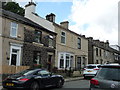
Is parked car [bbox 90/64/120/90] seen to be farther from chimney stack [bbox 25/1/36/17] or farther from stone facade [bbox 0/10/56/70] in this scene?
chimney stack [bbox 25/1/36/17]

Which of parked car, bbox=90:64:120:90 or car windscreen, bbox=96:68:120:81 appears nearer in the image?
parked car, bbox=90:64:120:90

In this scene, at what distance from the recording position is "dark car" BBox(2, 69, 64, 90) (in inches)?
343

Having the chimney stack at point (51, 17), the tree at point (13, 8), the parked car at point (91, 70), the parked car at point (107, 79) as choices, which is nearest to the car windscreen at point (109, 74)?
the parked car at point (107, 79)

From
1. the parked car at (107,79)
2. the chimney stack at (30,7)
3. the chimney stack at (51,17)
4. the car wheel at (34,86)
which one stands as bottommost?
the car wheel at (34,86)

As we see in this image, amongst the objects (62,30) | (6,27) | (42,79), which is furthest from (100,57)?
(42,79)

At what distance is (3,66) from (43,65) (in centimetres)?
637

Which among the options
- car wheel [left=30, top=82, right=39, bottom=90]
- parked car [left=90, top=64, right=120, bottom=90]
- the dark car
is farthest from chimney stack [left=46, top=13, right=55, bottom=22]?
parked car [left=90, top=64, right=120, bottom=90]

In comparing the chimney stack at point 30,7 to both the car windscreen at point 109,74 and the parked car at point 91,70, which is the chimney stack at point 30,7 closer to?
the parked car at point 91,70

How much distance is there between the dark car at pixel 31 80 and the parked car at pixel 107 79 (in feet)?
14.7

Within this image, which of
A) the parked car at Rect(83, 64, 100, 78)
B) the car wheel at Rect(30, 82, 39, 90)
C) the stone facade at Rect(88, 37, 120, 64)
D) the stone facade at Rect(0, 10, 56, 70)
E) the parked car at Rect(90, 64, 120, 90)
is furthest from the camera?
the stone facade at Rect(88, 37, 120, 64)

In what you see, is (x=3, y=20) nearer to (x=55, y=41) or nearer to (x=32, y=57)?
(x=32, y=57)

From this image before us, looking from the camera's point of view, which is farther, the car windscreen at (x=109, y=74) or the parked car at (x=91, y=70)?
the parked car at (x=91, y=70)

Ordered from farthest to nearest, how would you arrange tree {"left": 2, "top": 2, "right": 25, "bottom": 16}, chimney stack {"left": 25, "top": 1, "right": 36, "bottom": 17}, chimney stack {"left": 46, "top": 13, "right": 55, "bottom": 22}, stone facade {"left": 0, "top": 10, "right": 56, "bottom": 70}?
tree {"left": 2, "top": 2, "right": 25, "bottom": 16} → chimney stack {"left": 46, "top": 13, "right": 55, "bottom": 22} → chimney stack {"left": 25, "top": 1, "right": 36, "bottom": 17} → stone facade {"left": 0, "top": 10, "right": 56, "bottom": 70}

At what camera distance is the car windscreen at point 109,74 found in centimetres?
525
